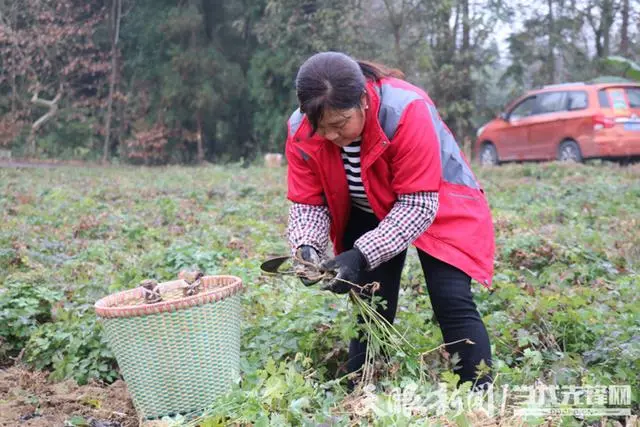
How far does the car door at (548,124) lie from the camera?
1443cm

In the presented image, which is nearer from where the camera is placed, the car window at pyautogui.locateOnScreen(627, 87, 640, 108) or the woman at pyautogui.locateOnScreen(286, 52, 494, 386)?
the woman at pyautogui.locateOnScreen(286, 52, 494, 386)

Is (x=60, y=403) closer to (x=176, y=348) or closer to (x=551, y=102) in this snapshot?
(x=176, y=348)

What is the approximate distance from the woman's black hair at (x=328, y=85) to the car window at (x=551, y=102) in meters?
12.3

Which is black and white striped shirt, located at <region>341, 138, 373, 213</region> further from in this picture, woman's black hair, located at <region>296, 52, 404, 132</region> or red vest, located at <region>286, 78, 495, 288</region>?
woman's black hair, located at <region>296, 52, 404, 132</region>

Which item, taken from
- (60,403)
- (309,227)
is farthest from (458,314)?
(60,403)

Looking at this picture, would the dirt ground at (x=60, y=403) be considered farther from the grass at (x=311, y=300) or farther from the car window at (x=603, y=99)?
the car window at (x=603, y=99)

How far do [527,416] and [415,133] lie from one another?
1033 millimetres

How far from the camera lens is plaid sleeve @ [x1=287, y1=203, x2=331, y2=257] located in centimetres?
324

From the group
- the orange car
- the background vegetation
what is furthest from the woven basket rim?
the background vegetation

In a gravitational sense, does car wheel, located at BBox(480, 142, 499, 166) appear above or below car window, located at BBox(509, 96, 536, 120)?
below

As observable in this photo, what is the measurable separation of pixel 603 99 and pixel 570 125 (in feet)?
2.29

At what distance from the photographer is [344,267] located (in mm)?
3002

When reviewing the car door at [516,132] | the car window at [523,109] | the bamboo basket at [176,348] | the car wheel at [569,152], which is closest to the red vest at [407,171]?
the bamboo basket at [176,348]

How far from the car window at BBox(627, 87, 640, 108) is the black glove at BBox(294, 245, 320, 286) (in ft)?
38.3
